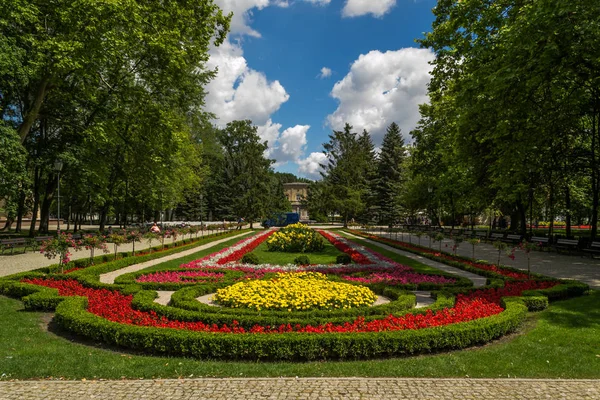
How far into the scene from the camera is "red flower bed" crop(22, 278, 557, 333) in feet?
20.6

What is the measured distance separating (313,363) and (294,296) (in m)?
2.44

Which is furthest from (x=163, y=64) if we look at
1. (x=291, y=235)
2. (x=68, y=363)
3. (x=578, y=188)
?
(x=578, y=188)

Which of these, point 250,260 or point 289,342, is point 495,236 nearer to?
point 250,260

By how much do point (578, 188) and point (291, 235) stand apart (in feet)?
74.9

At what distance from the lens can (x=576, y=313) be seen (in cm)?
788

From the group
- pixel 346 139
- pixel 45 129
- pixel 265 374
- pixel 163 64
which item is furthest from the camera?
pixel 346 139

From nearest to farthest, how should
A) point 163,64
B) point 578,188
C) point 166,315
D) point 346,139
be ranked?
point 166,315
point 163,64
point 578,188
point 346,139

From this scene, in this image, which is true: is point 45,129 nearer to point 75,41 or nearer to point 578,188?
point 75,41

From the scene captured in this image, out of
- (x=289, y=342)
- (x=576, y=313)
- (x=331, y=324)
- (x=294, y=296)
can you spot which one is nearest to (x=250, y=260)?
(x=294, y=296)

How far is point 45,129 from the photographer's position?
79.0 feet

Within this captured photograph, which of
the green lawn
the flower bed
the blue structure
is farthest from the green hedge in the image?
the blue structure

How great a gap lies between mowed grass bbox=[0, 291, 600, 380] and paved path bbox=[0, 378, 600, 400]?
0.21m

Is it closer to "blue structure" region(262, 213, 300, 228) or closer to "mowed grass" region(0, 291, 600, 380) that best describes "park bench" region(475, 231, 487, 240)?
"mowed grass" region(0, 291, 600, 380)

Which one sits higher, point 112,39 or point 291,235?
point 112,39
